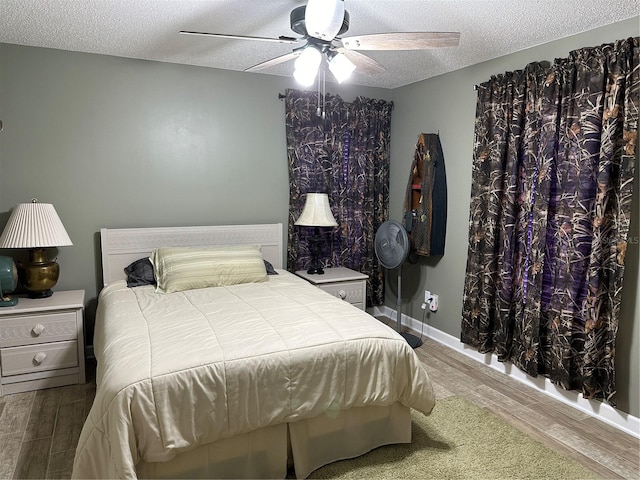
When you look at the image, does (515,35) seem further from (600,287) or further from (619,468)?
(619,468)

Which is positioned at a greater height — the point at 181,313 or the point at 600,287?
the point at 600,287

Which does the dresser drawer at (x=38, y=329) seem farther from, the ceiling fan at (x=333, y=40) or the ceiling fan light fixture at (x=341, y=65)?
the ceiling fan light fixture at (x=341, y=65)

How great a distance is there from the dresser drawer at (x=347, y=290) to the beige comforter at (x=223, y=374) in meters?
1.16

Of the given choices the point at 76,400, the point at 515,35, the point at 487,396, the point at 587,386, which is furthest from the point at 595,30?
the point at 76,400

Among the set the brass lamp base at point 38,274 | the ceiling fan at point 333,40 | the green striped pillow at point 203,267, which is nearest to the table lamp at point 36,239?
the brass lamp base at point 38,274

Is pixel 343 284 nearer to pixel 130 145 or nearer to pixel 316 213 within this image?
pixel 316 213

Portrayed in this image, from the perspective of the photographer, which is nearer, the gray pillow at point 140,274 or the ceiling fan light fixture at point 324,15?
the ceiling fan light fixture at point 324,15

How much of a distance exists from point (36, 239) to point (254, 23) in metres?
2.02

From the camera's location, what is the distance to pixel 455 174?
355 centimetres

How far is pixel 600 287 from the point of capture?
8.02 ft

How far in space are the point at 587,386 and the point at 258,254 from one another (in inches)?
95.7

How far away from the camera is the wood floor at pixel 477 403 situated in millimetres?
2123

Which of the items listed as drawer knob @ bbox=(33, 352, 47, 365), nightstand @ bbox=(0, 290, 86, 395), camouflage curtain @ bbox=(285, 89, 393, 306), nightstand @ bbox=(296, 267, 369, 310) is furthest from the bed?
camouflage curtain @ bbox=(285, 89, 393, 306)

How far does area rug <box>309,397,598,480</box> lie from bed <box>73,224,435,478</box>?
0.29 feet
